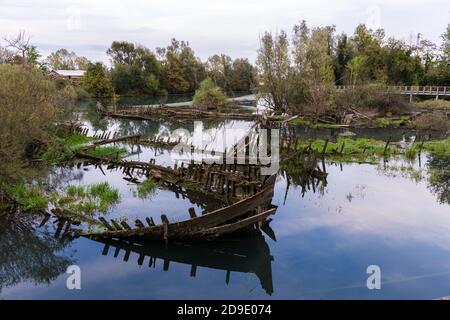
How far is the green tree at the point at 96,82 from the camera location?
7338 centimetres

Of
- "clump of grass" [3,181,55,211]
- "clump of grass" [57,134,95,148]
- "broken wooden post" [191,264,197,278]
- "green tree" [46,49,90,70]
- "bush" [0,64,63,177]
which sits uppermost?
"green tree" [46,49,90,70]

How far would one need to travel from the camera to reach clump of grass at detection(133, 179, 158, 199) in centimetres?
1602

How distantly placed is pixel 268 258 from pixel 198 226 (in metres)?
2.31

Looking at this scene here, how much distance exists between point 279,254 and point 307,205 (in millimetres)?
4639

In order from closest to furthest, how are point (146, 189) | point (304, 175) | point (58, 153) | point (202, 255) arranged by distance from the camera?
1. point (202, 255)
2. point (146, 189)
3. point (304, 175)
4. point (58, 153)

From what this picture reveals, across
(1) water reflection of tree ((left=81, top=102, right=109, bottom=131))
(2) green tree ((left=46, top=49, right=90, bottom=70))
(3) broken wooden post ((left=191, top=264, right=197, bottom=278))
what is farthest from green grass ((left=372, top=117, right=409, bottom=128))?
(2) green tree ((left=46, top=49, right=90, bottom=70))

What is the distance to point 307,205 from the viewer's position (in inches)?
610

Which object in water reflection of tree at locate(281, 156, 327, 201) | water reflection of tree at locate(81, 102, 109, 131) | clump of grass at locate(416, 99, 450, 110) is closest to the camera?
water reflection of tree at locate(281, 156, 327, 201)

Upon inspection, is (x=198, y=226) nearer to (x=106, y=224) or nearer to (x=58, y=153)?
(x=106, y=224)

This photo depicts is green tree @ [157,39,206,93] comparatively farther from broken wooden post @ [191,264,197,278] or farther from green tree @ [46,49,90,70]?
broken wooden post @ [191,264,197,278]

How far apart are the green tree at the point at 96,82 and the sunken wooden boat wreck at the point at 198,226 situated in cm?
6795

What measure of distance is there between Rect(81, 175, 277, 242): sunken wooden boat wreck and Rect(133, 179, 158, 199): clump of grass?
450 centimetres

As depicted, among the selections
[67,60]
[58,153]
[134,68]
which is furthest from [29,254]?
[67,60]

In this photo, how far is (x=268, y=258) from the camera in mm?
11109
